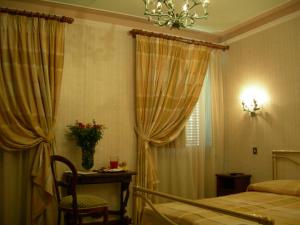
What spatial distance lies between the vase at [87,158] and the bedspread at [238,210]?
132 cm

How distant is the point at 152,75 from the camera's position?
14.8 feet

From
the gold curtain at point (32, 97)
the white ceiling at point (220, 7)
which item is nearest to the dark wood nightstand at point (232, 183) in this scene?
the white ceiling at point (220, 7)

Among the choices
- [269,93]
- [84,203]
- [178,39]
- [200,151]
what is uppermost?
[178,39]

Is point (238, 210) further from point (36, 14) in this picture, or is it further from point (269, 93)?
point (36, 14)

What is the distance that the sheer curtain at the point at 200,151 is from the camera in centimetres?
462

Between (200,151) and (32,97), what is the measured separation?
2.51m

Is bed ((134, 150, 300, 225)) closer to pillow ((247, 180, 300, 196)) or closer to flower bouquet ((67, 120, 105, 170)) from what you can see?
pillow ((247, 180, 300, 196))

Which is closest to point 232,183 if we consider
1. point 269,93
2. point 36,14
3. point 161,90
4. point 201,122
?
point 201,122

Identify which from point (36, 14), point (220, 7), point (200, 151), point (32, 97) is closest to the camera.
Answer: point (32, 97)

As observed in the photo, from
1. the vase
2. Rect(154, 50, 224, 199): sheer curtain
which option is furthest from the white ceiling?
the vase

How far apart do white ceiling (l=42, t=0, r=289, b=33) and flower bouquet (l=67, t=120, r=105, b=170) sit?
1498 millimetres

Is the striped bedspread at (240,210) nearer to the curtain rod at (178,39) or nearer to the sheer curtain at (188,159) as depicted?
the sheer curtain at (188,159)

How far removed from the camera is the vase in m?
3.83

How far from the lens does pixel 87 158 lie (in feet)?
12.6
